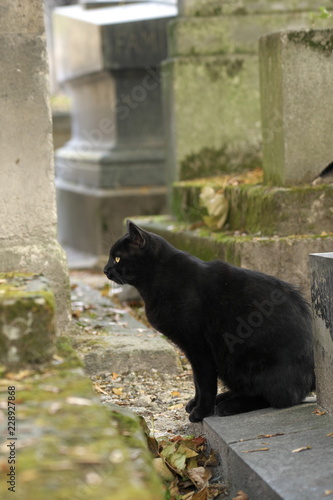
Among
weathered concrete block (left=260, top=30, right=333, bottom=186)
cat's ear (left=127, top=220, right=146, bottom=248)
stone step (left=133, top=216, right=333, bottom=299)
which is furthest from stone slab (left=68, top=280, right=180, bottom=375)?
weathered concrete block (left=260, top=30, right=333, bottom=186)

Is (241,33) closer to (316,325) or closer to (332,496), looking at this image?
(316,325)

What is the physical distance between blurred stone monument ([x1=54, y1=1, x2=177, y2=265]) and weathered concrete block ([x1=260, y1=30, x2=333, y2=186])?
3.62 metres

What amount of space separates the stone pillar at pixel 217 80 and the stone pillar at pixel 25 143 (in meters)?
2.34

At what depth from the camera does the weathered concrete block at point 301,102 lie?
5395mm

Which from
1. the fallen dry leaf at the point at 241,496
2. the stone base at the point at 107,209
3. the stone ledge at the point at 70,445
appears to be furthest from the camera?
the stone base at the point at 107,209

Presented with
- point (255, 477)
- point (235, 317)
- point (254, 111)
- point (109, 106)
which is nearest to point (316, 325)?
point (235, 317)

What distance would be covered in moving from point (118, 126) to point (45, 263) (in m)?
4.69

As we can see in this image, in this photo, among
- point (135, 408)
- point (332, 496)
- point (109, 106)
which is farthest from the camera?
point (109, 106)

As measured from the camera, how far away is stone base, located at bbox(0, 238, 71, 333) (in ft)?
15.8

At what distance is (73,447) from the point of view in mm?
2234

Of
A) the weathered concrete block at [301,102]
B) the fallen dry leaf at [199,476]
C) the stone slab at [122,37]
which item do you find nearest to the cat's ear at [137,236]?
the fallen dry leaf at [199,476]

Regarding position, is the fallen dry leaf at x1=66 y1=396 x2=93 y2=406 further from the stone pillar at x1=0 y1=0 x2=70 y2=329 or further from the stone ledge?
the stone pillar at x1=0 y1=0 x2=70 y2=329

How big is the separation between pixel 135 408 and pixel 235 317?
897 mm

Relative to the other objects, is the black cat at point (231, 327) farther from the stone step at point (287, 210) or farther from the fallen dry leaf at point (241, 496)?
the stone step at point (287, 210)
